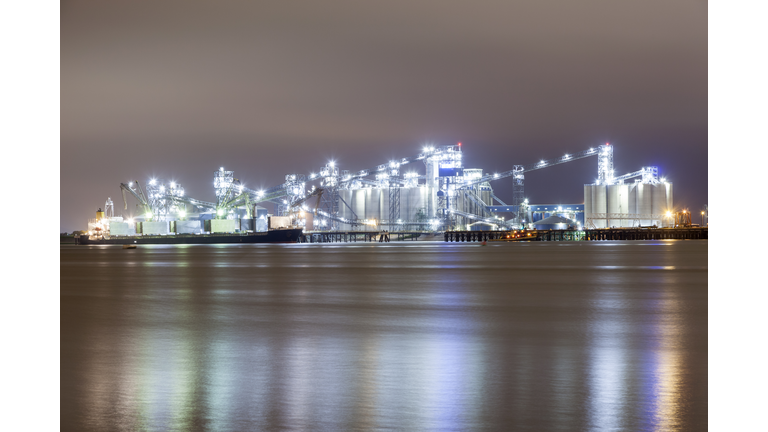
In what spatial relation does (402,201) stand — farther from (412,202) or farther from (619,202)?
(619,202)

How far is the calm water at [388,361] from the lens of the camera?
4965 millimetres

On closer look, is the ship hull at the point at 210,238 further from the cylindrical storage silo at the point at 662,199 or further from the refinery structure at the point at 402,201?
the cylindrical storage silo at the point at 662,199

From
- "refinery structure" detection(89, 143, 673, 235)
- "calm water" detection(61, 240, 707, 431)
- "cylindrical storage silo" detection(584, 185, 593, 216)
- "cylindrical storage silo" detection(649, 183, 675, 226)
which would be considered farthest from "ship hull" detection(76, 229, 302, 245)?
"calm water" detection(61, 240, 707, 431)

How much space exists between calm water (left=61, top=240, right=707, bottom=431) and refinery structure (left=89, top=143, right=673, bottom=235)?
259 ft

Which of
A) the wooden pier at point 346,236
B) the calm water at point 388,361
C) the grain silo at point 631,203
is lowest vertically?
the wooden pier at point 346,236

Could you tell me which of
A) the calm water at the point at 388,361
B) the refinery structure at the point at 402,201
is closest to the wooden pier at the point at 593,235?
the refinery structure at the point at 402,201

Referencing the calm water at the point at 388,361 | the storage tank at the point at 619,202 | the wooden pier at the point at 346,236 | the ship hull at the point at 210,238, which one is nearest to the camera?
the calm water at the point at 388,361

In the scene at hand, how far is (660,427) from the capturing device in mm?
4652

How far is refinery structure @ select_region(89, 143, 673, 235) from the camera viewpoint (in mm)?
95062

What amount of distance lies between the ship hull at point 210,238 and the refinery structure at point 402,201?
15.2 feet

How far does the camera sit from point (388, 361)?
23.2ft

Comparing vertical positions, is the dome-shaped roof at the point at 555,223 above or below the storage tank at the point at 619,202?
below

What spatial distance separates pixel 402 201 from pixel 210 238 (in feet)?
113
